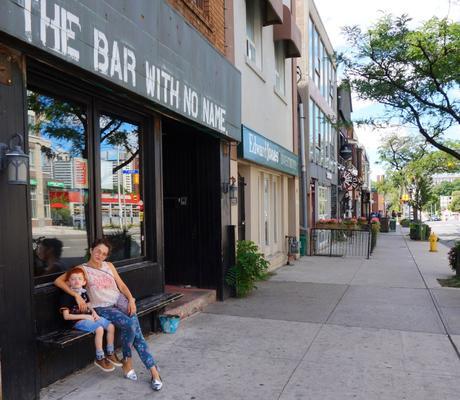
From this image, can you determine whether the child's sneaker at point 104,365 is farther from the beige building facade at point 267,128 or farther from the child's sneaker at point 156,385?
the beige building facade at point 267,128

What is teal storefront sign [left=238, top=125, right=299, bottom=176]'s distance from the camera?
873 centimetres

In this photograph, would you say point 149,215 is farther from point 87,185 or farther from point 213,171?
point 213,171

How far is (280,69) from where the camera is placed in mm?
12805

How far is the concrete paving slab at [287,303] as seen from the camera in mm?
6977

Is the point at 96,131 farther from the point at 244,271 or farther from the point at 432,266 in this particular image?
the point at 432,266

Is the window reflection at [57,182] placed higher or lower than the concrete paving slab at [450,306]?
higher

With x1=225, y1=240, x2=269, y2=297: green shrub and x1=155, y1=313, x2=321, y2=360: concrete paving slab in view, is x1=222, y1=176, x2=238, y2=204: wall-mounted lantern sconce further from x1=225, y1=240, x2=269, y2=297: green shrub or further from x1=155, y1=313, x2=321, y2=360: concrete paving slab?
x1=155, y1=313, x2=321, y2=360: concrete paving slab

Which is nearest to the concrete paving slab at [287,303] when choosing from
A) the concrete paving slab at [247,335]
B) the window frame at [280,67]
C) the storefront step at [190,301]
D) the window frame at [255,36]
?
the storefront step at [190,301]

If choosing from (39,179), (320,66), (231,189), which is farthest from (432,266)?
(39,179)

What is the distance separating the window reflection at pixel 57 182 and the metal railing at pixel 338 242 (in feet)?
38.2

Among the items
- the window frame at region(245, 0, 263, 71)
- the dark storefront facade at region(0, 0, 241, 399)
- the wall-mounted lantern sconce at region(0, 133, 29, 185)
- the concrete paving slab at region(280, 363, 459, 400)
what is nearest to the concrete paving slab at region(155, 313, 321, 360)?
the concrete paving slab at region(280, 363, 459, 400)

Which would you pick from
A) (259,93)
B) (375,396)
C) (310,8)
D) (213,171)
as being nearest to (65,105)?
(213,171)

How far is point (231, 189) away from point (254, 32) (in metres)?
4.20

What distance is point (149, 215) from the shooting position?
6.12 meters
